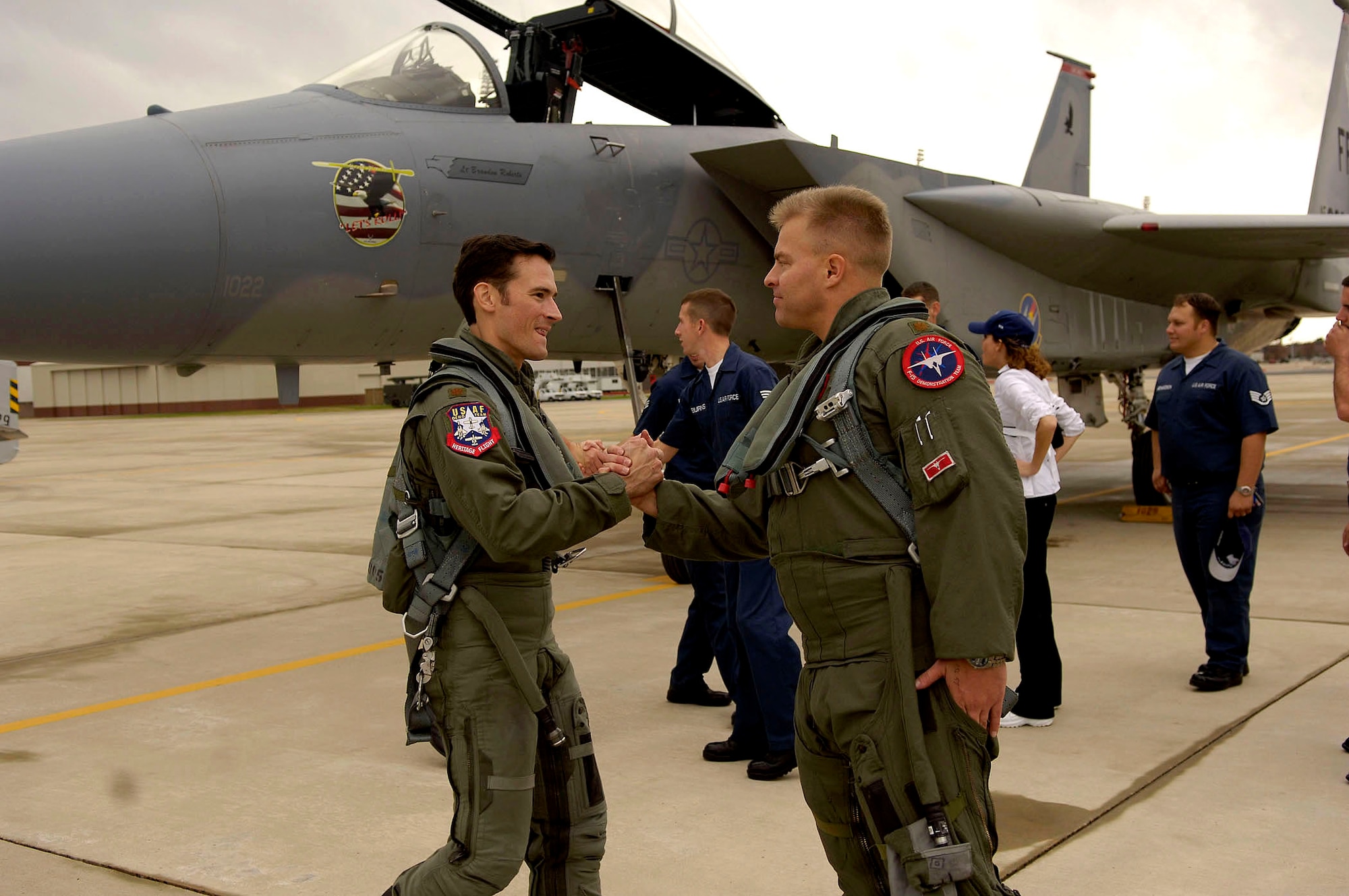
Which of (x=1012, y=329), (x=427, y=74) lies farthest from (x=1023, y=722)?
(x=427, y=74)

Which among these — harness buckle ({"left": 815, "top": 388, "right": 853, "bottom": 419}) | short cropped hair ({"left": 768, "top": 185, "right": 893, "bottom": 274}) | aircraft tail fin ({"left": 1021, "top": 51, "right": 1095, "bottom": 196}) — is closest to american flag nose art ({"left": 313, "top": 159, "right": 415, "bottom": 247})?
short cropped hair ({"left": 768, "top": 185, "right": 893, "bottom": 274})

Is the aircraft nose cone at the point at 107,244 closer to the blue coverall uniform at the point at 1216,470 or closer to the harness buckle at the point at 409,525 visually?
the harness buckle at the point at 409,525

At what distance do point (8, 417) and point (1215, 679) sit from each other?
37.2 feet

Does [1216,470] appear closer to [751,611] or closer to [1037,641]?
[1037,641]

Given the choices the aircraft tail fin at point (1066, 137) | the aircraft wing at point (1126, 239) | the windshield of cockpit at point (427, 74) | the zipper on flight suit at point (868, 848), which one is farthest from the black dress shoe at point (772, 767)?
the aircraft tail fin at point (1066, 137)

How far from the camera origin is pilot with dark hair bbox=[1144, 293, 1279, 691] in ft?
16.6

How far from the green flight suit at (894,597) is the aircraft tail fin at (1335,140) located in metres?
15.5

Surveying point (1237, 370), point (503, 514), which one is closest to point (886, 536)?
point (503, 514)

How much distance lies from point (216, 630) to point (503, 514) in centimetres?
512

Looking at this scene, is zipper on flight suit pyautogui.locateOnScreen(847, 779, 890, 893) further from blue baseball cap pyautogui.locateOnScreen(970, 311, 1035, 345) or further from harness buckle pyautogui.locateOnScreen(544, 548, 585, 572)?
blue baseball cap pyautogui.locateOnScreen(970, 311, 1035, 345)

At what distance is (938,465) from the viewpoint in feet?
6.79

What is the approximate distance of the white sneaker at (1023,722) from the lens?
15.4 ft

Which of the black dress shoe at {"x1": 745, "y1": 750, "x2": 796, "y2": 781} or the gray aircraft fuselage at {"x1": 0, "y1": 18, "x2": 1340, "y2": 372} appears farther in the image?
the gray aircraft fuselage at {"x1": 0, "y1": 18, "x2": 1340, "y2": 372}

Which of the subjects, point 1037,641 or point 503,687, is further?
point 1037,641
